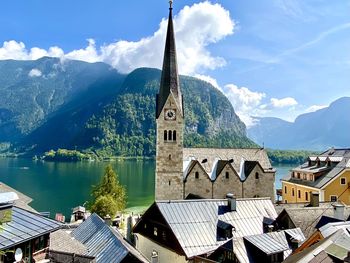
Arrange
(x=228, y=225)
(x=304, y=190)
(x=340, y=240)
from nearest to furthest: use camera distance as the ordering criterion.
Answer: (x=340, y=240)
(x=228, y=225)
(x=304, y=190)

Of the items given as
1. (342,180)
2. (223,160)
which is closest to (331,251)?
(223,160)

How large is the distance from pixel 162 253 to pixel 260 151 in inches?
980

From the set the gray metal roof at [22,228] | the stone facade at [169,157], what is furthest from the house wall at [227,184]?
the gray metal roof at [22,228]

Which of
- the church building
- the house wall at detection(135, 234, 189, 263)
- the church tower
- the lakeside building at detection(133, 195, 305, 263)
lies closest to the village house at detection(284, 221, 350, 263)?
the lakeside building at detection(133, 195, 305, 263)

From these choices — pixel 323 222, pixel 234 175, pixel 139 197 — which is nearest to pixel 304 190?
pixel 234 175

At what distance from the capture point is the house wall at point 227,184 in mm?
46625

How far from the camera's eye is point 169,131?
47938mm

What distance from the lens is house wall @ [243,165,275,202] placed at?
4797cm

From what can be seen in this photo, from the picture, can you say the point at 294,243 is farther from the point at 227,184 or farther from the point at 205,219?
the point at 227,184

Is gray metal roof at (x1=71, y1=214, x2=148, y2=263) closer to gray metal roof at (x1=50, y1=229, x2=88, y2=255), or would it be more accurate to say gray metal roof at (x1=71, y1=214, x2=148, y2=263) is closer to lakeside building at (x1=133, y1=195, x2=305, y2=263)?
gray metal roof at (x1=50, y1=229, x2=88, y2=255)

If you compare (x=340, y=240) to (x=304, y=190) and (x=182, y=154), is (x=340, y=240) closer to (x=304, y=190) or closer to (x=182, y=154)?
(x=182, y=154)

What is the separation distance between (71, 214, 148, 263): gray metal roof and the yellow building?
97.4ft

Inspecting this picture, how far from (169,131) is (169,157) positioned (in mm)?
3107

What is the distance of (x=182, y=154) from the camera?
4722 cm
